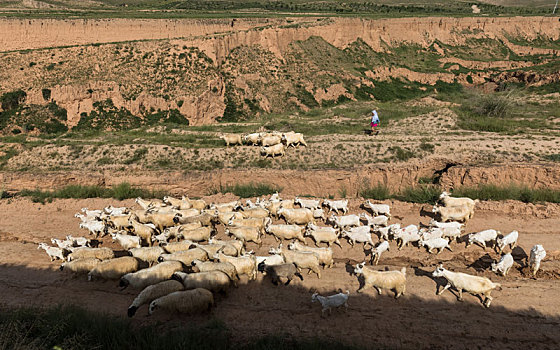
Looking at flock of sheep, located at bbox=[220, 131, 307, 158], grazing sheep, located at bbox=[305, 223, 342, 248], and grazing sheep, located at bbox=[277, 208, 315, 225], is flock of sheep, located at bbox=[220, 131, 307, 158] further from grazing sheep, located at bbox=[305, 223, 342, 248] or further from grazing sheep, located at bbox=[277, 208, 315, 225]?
grazing sheep, located at bbox=[305, 223, 342, 248]

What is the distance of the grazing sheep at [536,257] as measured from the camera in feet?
40.1

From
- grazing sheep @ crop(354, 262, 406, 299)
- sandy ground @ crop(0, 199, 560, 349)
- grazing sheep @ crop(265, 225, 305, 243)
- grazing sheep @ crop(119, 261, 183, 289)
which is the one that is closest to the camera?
sandy ground @ crop(0, 199, 560, 349)

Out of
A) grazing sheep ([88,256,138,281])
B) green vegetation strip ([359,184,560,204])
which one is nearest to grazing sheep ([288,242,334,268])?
grazing sheep ([88,256,138,281])

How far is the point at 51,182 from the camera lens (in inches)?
819

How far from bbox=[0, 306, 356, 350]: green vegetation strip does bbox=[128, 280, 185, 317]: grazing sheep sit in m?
0.68

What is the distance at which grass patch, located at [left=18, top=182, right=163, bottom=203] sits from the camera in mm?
19750

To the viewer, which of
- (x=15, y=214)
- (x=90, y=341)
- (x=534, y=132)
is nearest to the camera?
(x=90, y=341)

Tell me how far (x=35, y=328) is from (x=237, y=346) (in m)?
5.04

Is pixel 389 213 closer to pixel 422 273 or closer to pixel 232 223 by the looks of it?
pixel 422 273

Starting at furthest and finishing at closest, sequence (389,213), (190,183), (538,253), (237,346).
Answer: (190,183) < (389,213) < (538,253) < (237,346)

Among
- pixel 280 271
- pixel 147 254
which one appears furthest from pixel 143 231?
pixel 280 271

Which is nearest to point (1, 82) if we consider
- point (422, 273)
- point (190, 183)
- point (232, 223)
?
point (190, 183)

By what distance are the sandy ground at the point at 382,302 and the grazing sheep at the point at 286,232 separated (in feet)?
1.84

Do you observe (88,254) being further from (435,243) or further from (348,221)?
(435,243)
